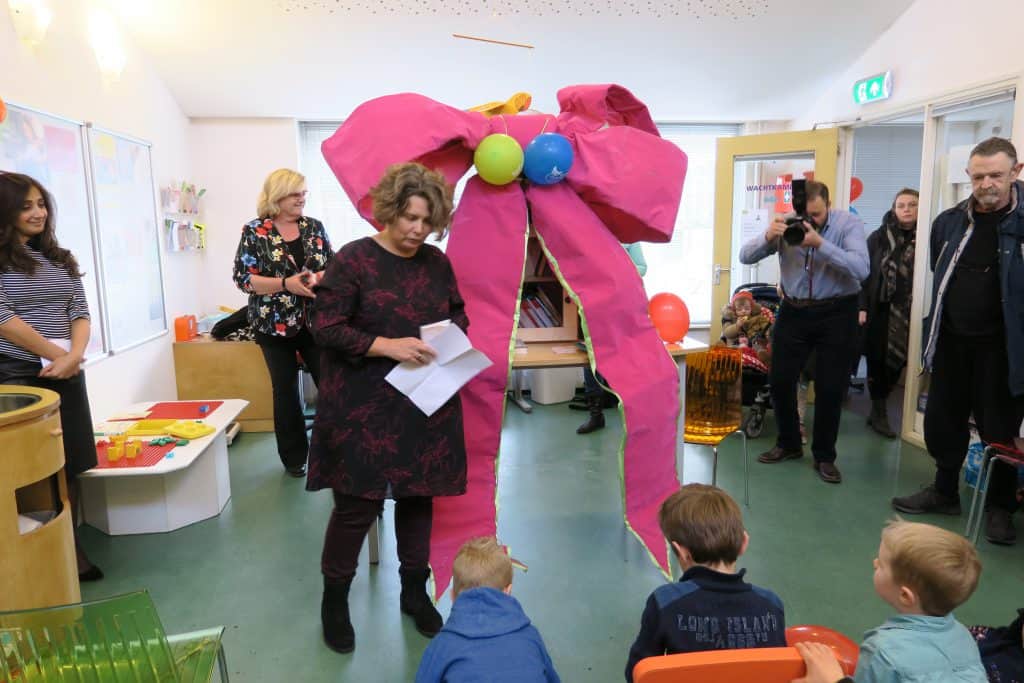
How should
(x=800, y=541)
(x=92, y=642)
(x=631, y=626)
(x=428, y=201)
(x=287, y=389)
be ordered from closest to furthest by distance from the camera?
(x=92, y=642) → (x=428, y=201) → (x=631, y=626) → (x=800, y=541) → (x=287, y=389)

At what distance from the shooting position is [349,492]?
1984mm

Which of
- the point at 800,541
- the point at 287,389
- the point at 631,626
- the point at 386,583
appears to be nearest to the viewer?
the point at 631,626

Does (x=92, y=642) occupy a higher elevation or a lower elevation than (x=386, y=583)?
higher

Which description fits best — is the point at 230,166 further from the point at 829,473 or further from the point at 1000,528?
the point at 1000,528

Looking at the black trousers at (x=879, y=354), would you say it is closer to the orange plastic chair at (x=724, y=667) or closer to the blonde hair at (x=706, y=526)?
the blonde hair at (x=706, y=526)

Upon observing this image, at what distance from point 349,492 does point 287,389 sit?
151 cm

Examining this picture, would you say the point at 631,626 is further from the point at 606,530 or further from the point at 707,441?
the point at 707,441

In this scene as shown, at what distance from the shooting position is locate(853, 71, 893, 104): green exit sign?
413cm

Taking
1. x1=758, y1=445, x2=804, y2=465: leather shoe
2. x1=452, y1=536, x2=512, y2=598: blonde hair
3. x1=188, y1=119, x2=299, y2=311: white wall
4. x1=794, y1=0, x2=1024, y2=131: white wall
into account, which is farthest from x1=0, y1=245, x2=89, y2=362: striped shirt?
x1=794, y1=0, x2=1024, y2=131: white wall

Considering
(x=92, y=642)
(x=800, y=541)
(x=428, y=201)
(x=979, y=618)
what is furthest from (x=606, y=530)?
(x=92, y=642)

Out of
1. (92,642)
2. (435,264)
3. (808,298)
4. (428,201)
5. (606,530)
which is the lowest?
(606,530)

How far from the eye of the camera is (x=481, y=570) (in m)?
1.36

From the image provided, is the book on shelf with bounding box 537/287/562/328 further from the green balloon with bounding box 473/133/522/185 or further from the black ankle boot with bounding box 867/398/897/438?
the black ankle boot with bounding box 867/398/897/438

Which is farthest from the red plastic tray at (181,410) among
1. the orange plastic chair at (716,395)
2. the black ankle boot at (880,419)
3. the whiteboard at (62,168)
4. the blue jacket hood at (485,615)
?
the black ankle boot at (880,419)
